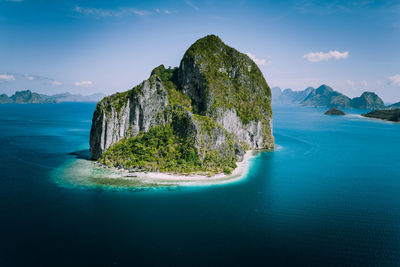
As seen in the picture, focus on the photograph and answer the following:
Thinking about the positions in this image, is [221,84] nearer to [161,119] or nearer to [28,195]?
[161,119]

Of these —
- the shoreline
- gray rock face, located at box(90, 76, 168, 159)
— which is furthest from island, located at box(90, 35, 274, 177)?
the shoreline

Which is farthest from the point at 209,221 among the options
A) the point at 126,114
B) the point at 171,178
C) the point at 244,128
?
the point at 244,128

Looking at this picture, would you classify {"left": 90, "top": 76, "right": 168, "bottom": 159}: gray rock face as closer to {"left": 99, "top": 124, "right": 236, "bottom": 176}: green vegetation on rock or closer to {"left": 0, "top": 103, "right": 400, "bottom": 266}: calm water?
{"left": 99, "top": 124, "right": 236, "bottom": 176}: green vegetation on rock

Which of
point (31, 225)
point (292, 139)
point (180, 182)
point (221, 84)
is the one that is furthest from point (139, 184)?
point (292, 139)

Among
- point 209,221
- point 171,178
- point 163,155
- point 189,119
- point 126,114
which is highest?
point 126,114

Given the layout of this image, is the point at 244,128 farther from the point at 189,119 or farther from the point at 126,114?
the point at 126,114
